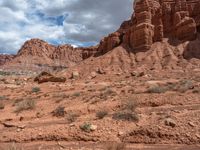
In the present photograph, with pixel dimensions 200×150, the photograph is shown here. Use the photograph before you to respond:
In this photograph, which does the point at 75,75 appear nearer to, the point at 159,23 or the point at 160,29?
the point at 160,29


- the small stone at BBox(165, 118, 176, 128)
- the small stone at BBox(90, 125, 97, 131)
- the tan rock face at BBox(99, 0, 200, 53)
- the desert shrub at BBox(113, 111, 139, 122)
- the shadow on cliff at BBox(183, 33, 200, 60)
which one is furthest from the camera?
the tan rock face at BBox(99, 0, 200, 53)

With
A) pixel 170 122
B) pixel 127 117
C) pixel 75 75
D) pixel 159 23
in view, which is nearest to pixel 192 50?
pixel 159 23

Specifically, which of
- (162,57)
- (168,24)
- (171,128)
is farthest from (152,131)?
(168,24)

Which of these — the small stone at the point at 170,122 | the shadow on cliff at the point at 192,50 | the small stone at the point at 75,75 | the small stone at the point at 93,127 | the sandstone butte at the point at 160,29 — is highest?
the sandstone butte at the point at 160,29

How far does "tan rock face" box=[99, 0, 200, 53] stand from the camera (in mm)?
65625

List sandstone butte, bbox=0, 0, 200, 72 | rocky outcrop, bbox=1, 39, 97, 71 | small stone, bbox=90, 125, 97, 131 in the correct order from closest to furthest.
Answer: small stone, bbox=90, 125, 97, 131 → sandstone butte, bbox=0, 0, 200, 72 → rocky outcrop, bbox=1, 39, 97, 71

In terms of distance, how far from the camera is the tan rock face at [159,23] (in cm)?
6562

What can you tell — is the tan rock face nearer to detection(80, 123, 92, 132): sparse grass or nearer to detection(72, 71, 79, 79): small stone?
detection(72, 71, 79, 79): small stone

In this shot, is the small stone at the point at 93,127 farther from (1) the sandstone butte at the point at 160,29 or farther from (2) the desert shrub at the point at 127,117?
(1) the sandstone butte at the point at 160,29

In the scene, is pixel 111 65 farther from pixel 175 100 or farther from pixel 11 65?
pixel 11 65

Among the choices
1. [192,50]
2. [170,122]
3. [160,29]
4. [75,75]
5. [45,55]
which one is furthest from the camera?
[45,55]

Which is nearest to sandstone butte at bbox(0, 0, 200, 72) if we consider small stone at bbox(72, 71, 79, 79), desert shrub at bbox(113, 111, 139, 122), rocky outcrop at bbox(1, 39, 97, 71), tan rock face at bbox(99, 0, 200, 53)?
tan rock face at bbox(99, 0, 200, 53)

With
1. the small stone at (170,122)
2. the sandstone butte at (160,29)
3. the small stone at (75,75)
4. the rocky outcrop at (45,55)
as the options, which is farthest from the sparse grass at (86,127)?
the rocky outcrop at (45,55)

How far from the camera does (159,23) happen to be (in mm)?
69312
